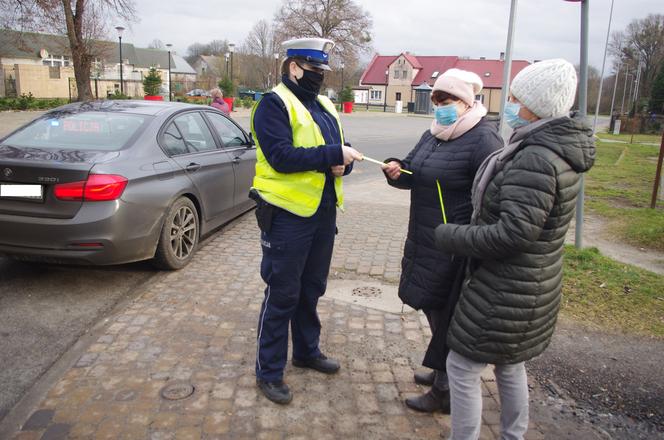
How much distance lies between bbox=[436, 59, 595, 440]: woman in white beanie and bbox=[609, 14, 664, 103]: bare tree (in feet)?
211

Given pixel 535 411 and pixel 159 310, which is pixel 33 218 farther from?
pixel 535 411

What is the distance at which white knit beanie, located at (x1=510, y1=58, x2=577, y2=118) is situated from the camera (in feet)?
7.09

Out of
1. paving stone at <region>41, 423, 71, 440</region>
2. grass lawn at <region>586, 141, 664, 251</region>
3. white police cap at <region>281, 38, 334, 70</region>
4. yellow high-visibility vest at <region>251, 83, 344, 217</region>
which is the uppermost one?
white police cap at <region>281, 38, 334, 70</region>

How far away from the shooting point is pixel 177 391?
3100mm

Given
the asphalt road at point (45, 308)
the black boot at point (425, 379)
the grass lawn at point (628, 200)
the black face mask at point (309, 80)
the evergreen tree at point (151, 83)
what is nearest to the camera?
the black face mask at point (309, 80)

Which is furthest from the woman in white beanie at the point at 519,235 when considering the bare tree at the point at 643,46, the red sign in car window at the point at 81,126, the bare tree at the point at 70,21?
the bare tree at the point at 643,46

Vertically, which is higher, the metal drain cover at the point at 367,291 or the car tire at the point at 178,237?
the car tire at the point at 178,237

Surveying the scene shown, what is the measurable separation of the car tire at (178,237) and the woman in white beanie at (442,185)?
9.18 ft

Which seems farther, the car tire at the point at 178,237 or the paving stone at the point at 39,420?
the car tire at the point at 178,237

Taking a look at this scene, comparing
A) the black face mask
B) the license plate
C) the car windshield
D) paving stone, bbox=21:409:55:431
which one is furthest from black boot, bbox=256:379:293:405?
the car windshield

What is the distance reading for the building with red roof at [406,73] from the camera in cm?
6600

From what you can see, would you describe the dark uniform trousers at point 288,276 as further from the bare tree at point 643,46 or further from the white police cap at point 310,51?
the bare tree at point 643,46

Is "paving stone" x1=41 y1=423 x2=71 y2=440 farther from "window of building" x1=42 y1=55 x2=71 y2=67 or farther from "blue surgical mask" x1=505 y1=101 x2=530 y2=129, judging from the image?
"window of building" x1=42 y1=55 x2=71 y2=67

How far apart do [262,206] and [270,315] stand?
612 millimetres
